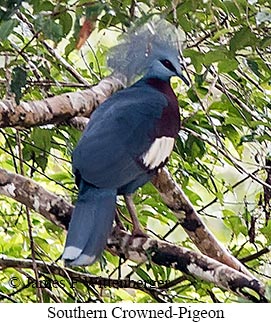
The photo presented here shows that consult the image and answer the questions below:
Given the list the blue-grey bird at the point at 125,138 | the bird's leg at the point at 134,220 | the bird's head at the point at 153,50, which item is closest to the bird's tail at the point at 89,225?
the blue-grey bird at the point at 125,138

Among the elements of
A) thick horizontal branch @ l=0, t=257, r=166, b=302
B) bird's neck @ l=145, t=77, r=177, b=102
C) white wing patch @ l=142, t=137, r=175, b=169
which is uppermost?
bird's neck @ l=145, t=77, r=177, b=102

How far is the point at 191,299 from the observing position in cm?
138

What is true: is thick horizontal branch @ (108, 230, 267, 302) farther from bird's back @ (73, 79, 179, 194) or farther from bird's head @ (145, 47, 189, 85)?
bird's head @ (145, 47, 189, 85)

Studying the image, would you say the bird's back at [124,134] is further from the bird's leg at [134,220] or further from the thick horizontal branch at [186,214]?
the thick horizontal branch at [186,214]

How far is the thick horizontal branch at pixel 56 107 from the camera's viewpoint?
3.72ft

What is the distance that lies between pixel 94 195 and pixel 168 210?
15.1 inches

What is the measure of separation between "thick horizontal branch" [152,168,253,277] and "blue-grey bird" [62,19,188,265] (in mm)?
200

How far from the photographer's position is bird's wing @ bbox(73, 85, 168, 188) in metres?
1.06

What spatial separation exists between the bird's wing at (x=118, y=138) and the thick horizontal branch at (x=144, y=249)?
121 mm

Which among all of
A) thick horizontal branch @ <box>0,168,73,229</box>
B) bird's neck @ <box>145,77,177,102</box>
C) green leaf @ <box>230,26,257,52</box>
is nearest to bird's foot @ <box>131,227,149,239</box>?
thick horizontal branch @ <box>0,168,73,229</box>

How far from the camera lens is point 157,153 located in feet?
3.61

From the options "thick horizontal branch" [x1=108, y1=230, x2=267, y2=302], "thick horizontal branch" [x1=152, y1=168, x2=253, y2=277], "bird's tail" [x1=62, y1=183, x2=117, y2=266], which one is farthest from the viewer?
"thick horizontal branch" [x1=152, y1=168, x2=253, y2=277]

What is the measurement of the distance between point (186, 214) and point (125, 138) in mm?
288
